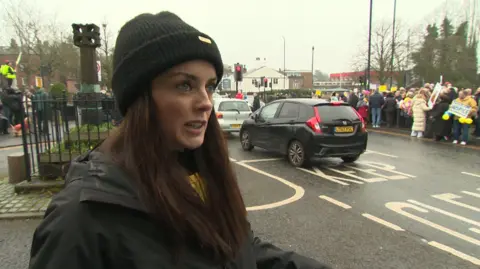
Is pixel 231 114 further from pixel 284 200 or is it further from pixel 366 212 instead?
pixel 366 212

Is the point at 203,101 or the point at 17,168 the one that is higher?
the point at 203,101

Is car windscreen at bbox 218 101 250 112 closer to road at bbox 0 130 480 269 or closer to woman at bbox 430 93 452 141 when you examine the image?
road at bbox 0 130 480 269

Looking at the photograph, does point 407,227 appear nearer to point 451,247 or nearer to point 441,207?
point 451,247

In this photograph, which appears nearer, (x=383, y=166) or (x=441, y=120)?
(x=383, y=166)

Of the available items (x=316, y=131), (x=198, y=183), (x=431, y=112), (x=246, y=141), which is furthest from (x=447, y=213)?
(x=431, y=112)

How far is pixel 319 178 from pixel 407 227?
279 centimetres

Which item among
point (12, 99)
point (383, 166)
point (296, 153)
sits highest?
point (12, 99)

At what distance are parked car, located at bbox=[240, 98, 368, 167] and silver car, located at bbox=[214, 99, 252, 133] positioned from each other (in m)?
4.31

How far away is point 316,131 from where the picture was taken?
8047 mm

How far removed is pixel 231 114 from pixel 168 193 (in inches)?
493

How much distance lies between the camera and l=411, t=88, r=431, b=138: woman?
13.2m

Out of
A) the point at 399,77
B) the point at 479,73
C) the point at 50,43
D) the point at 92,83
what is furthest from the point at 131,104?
the point at 399,77

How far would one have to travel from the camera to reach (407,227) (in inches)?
182

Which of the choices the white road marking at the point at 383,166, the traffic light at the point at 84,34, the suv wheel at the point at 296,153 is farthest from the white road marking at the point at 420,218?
the traffic light at the point at 84,34
